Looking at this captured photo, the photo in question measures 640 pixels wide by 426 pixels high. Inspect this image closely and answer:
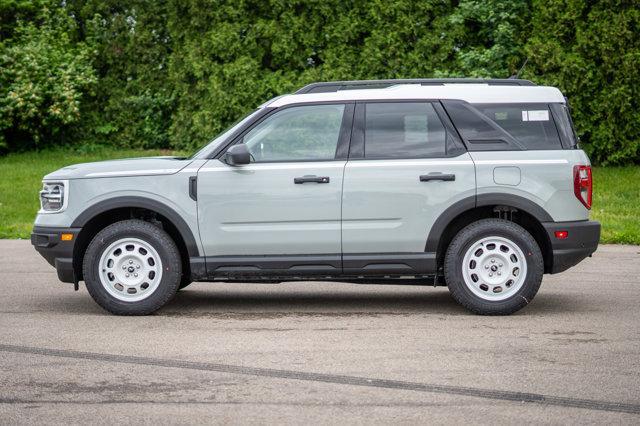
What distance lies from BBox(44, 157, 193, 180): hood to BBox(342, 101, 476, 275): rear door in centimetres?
144

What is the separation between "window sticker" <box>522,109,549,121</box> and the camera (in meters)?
9.33

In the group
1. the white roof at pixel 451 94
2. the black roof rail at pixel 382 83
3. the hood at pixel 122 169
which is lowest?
the hood at pixel 122 169

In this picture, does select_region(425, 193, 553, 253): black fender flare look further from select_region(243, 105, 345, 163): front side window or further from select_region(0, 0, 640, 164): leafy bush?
select_region(0, 0, 640, 164): leafy bush

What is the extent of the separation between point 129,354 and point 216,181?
1997mm

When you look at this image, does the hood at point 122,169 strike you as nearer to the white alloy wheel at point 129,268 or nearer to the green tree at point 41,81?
the white alloy wheel at point 129,268

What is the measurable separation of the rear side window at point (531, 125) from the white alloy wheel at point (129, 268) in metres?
3.03

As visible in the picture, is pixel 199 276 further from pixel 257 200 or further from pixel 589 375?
pixel 589 375

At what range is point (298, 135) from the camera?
9.44m

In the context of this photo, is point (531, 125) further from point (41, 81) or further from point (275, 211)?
point (41, 81)

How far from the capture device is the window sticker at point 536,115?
933cm

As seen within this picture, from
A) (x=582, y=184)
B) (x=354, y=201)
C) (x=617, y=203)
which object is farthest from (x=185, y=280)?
(x=617, y=203)

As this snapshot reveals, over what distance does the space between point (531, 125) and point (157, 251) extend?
127 inches

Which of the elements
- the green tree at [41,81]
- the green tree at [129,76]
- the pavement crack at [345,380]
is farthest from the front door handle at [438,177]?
the green tree at [41,81]

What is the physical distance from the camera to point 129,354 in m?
7.76
